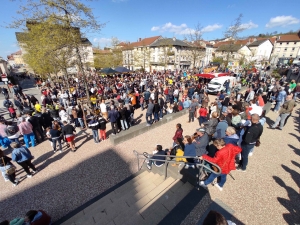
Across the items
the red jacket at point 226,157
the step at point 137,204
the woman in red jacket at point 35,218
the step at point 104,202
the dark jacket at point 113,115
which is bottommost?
the step at point 104,202

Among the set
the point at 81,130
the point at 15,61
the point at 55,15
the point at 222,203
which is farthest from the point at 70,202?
the point at 15,61

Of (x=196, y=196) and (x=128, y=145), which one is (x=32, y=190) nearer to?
(x=128, y=145)

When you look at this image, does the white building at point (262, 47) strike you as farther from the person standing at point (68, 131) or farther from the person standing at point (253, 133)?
the person standing at point (68, 131)

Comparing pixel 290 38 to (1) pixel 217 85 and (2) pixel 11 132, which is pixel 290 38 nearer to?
(1) pixel 217 85

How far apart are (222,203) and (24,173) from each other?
6.66 metres

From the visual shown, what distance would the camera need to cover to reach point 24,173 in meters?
5.32

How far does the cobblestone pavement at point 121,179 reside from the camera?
11.7 ft

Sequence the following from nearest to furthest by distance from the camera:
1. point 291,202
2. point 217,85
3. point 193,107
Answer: point 291,202
point 193,107
point 217,85

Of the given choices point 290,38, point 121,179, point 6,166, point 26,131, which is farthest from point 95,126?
point 290,38

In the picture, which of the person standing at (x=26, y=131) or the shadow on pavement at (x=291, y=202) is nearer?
the shadow on pavement at (x=291, y=202)

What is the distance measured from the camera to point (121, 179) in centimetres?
492

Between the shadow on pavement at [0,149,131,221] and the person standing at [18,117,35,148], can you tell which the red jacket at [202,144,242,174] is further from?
the person standing at [18,117,35,148]

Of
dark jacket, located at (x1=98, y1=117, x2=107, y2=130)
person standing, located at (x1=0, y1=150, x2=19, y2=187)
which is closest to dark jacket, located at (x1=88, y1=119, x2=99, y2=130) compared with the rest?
dark jacket, located at (x1=98, y1=117, x2=107, y2=130)

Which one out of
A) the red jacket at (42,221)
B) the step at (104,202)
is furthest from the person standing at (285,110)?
the red jacket at (42,221)
